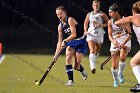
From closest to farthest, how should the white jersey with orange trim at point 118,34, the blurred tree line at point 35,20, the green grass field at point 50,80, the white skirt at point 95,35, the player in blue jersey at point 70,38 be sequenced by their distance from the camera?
the green grass field at point 50,80 < the player in blue jersey at point 70,38 < the white jersey with orange trim at point 118,34 < the white skirt at point 95,35 < the blurred tree line at point 35,20

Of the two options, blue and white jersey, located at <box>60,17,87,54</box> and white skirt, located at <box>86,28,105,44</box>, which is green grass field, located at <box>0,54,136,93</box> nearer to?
blue and white jersey, located at <box>60,17,87,54</box>

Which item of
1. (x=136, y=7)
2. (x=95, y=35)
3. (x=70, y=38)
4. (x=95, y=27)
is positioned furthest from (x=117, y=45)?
(x=95, y=27)

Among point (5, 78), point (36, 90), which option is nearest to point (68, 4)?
point (5, 78)

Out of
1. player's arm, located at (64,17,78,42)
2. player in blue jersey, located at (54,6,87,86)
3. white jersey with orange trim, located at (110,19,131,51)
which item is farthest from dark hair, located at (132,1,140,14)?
white jersey with orange trim, located at (110,19,131,51)

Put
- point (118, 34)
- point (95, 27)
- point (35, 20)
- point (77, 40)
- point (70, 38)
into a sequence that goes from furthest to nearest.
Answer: point (35, 20), point (95, 27), point (118, 34), point (77, 40), point (70, 38)

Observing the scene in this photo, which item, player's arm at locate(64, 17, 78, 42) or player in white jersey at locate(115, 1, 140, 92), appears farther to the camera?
player's arm at locate(64, 17, 78, 42)

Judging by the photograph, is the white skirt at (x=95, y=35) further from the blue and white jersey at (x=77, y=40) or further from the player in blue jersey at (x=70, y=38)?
the blue and white jersey at (x=77, y=40)

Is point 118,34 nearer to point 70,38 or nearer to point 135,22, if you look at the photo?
point 70,38

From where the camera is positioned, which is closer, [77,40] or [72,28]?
[72,28]

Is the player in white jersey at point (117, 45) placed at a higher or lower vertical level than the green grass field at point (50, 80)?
higher

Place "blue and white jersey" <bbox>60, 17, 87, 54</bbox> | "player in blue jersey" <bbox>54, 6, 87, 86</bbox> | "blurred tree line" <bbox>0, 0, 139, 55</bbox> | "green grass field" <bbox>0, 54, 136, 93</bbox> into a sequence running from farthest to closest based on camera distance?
"blurred tree line" <bbox>0, 0, 139, 55</bbox> < "blue and white jersey" <bbox>60, 17, 87, 54</bbox> < "player in blue jersey" <bbox>54, 6, 87, 86</bbox> < "green grass field" <bbox>0, 54, 136, 93</bbox>

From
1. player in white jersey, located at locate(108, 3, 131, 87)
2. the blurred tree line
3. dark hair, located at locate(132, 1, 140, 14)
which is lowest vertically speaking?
player in white jersey, located at locate(108, 3, 131, 87)

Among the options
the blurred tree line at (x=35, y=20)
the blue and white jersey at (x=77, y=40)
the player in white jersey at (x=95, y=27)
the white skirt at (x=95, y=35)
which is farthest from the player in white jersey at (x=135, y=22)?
the blurred tree line at (x=35, y=20)

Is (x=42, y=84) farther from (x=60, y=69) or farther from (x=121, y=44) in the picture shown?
(x=60, y=69)
